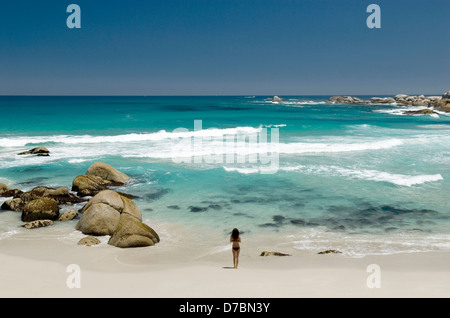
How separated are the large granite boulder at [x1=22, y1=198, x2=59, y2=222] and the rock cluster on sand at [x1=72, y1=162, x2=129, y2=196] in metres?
2.73

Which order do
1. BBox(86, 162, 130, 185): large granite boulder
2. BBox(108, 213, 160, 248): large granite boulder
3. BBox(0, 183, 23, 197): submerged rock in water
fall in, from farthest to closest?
BBox(86, 162, 130, 185): large granite boulder < BBox(0, 183, 23, 197): submerged rock in water < BBox(108, 213, 160, 248): large granite boulder

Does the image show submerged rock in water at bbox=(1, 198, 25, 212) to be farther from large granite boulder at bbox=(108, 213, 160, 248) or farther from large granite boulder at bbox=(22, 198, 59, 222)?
large granite boulder at bbox=(108, 213, 160, 248)

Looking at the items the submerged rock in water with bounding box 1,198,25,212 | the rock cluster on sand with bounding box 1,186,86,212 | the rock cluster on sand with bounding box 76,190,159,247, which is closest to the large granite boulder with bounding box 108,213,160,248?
the rock cluster on sand with bounding box 76,190,159,247

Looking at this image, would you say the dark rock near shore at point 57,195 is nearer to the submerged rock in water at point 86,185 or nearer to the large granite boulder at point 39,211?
the submerged rock in water at point 86,185

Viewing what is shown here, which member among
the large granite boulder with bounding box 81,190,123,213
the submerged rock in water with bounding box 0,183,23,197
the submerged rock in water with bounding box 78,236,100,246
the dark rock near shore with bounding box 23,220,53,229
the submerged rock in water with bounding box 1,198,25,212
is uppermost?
the large granite boulder with bounding box 81,190,123,213

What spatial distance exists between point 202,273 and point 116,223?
422cm

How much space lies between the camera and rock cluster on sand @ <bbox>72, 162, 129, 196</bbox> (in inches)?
604

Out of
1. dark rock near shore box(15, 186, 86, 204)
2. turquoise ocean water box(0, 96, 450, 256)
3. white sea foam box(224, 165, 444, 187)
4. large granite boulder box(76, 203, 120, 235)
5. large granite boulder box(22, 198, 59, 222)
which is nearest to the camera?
large granite boulder box(76, 203, 120, 235)

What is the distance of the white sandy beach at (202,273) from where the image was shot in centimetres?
724

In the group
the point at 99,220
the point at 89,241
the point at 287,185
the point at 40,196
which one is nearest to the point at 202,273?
the point at 89,241

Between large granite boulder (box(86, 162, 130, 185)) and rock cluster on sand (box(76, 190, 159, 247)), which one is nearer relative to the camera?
rock cluster on sand (box(76, 190, 159, 247))

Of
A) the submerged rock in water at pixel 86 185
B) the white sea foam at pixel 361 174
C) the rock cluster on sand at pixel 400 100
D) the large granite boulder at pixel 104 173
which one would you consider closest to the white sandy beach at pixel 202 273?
the submerged rock in water at pixel 86 185

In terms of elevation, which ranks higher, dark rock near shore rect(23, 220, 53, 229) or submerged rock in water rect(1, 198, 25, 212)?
submerged rock in water rect(1, 198, 25, 212)
